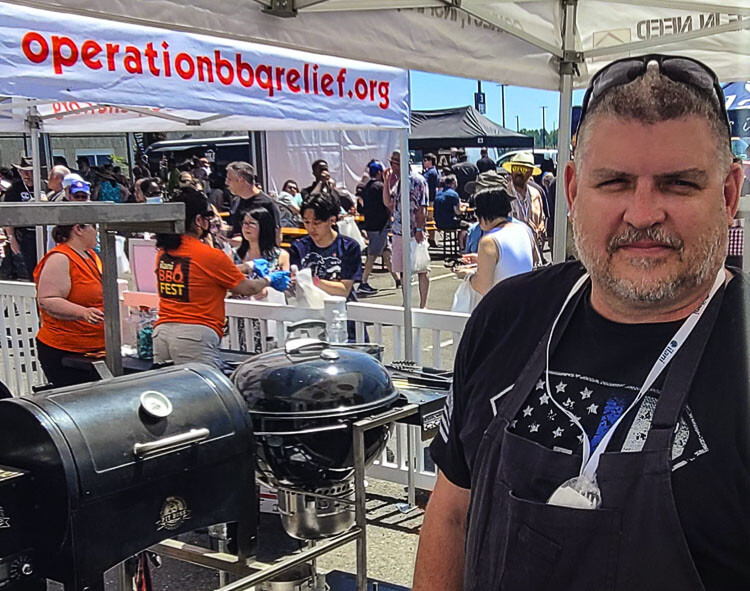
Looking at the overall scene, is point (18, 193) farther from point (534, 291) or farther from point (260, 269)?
point (534, 291)

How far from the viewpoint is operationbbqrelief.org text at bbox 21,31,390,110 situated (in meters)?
2.81

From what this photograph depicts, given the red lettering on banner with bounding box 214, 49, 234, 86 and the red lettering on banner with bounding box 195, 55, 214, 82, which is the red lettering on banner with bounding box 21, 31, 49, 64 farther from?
the red lettering on banner with bounding box 214, 49, 234, 86

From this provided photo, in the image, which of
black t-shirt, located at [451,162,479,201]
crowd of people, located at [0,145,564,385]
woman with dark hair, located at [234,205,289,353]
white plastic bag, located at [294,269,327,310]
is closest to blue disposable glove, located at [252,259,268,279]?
crowd of people, located at [0,145,564,385]

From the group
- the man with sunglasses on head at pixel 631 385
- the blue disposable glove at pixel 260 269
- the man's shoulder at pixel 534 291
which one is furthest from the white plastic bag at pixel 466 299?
the man with sunglasses on head at pixel 631 385

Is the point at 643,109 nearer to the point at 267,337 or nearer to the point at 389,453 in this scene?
the point at 389,453

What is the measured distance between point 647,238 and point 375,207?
34.6ft

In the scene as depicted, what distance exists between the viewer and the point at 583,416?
4.11 feet

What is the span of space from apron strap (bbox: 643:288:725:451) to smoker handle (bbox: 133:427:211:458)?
1093mm

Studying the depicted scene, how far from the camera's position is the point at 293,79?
3766 millimetres

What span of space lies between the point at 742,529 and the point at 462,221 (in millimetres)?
14784

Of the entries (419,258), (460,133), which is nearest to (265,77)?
(419,258)

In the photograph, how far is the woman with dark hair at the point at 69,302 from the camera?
434cm

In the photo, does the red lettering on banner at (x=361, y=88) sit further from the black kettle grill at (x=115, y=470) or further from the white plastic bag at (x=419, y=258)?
the white plastic bag at (x=419, y=258)

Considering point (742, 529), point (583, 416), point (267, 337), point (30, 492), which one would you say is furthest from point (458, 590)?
point (267, 337)
